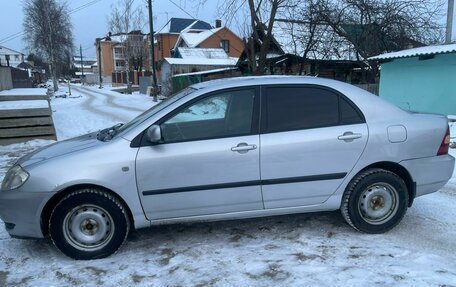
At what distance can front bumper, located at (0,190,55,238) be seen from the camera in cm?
368

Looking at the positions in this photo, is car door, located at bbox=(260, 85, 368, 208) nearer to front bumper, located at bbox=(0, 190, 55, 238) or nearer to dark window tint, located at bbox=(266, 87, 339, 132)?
dark window tint, located at bbox=(266, 87, 339, 132)

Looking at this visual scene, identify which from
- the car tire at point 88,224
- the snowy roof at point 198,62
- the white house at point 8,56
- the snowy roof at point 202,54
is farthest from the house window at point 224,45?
the car tire at point 88,224

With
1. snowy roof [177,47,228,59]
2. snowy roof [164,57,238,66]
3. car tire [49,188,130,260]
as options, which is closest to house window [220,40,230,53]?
snowy roof [177,47,228,59]

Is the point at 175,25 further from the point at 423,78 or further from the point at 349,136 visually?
the point at 349,136

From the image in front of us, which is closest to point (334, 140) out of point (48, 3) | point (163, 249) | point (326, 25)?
point (163, 249)

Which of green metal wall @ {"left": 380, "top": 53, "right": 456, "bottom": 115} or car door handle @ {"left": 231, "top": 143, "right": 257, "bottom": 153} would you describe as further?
green metal wall @ {"left": 380, "top": 53, "right": 456, "bottom": 115}

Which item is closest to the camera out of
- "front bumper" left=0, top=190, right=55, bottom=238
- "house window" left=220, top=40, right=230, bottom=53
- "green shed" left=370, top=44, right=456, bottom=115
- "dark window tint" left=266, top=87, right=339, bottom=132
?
"front bumper" left=0, top=190, right=55, bottom=238

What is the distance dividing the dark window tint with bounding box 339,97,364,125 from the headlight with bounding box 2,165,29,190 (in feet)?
9.99

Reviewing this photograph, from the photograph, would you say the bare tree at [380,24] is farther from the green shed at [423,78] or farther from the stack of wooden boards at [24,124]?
the stack of wooden boards at [24,124]

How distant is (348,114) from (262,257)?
1652 millimetres

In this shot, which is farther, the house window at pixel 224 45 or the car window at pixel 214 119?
the house window at pixel 224 45

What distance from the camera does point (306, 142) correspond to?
156 inches

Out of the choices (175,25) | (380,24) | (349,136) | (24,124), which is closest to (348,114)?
(349,136)

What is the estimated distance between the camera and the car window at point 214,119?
3930 mm
